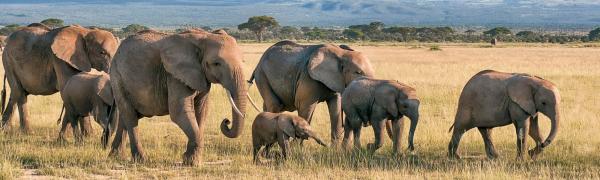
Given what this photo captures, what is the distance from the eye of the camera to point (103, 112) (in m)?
13.3

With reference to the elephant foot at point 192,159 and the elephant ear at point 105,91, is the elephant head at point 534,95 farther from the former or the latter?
the elephant ear at point 105,91

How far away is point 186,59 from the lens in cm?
1043

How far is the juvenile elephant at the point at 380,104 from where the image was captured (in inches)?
456

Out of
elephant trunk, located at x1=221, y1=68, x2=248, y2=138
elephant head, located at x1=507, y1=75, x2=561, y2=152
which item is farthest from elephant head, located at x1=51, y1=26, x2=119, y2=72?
elephant head, located at x1=507, y1=75, x2=561, y2=152

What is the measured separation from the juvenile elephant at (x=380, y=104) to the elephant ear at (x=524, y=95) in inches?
46.1

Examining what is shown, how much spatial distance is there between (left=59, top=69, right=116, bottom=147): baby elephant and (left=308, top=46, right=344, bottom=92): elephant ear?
114 inches

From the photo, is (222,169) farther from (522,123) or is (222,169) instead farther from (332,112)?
(522,123)

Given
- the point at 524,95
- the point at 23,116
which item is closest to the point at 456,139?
the point at 524,95

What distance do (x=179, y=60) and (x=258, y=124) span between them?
1.52 meters

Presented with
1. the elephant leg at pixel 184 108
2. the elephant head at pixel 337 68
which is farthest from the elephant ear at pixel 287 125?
the elephant head at pixel 337 68

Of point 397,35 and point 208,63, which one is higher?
point 208,63

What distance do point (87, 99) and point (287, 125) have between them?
12.4 feet

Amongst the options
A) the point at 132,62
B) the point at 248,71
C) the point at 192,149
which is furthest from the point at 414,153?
the point at 248,71

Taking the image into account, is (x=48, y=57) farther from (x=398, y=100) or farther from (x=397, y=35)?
(x=397, y=35)
